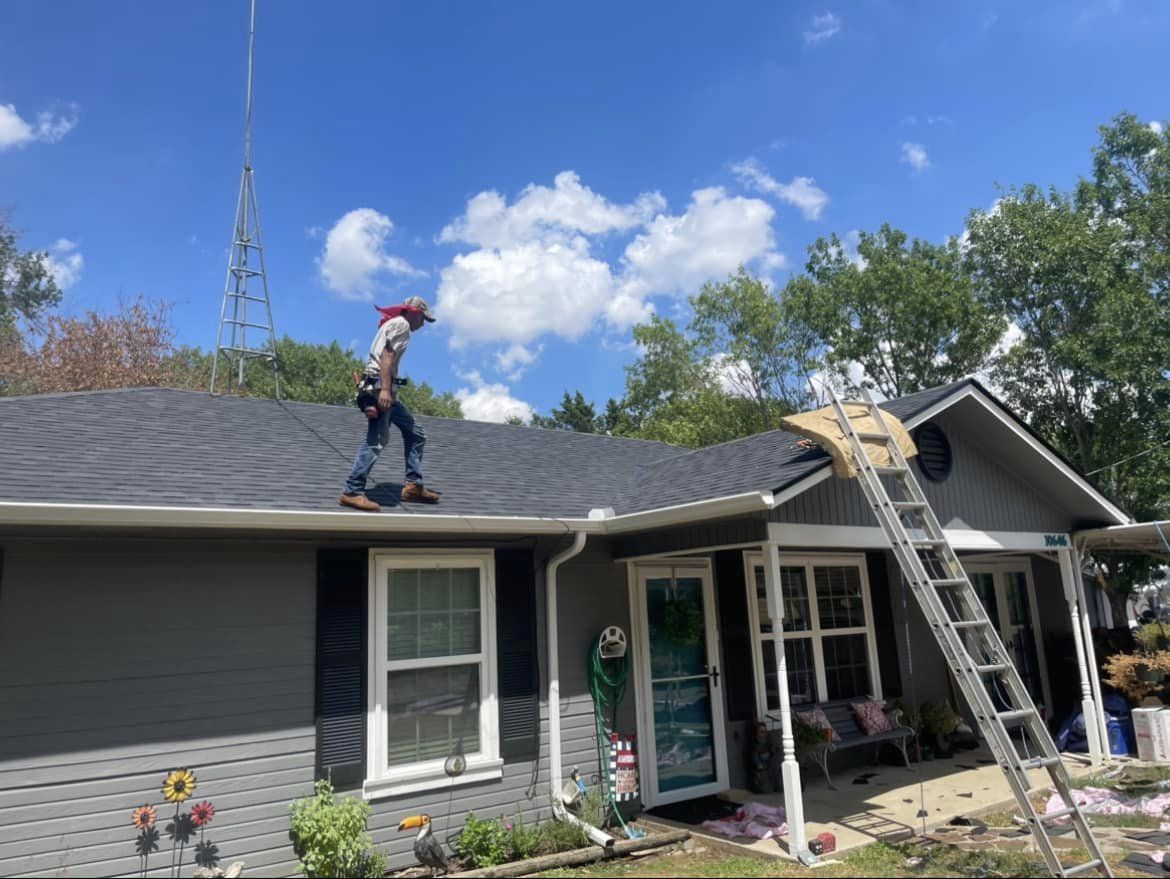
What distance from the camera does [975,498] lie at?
8.04 m

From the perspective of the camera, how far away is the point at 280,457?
6547 mm

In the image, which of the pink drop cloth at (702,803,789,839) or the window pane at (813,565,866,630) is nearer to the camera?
the pink drop cloth at (702,803,789,839)

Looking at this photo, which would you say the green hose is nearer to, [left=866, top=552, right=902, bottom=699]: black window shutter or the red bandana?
the red bandana

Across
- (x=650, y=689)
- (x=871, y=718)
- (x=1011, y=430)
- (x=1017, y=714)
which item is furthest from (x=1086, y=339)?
(x=1017, y=714)

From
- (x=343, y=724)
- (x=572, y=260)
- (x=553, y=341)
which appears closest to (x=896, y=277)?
(x=572, y=260)

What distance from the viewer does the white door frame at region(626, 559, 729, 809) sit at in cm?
696

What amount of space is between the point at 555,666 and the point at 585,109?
9.87 m

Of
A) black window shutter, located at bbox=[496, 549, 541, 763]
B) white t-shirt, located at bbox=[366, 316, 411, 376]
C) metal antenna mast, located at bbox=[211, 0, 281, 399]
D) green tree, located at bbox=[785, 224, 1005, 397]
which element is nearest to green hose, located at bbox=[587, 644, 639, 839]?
black window shutter, located at bbox=[496, 549, 541, 763]

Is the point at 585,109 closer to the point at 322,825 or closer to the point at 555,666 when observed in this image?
the point at 555,666

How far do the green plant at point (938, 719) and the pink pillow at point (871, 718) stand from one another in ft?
2.61

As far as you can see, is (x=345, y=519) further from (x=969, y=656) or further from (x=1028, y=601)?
(x=1028, y=601)

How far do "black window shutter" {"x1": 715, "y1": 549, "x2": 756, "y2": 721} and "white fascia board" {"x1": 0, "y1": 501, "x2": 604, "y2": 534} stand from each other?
74.8 inches

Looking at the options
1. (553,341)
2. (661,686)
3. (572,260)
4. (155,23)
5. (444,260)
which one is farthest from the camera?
(553,341)

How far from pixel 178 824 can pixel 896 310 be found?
76.4ft
